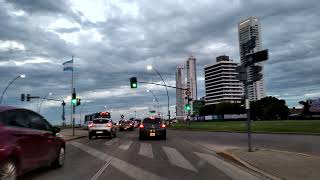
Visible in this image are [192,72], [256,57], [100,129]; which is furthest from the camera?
[192,72]

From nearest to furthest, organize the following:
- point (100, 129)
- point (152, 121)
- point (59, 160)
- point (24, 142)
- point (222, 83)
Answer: point (24, 142) → point (59, 160) → point (152, 121) → point (100, 129) → point (222, 83)

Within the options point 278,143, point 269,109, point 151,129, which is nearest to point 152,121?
point 151,129

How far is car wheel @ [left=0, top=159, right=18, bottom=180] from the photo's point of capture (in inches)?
332

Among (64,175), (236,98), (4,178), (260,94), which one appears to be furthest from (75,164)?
(260,94)

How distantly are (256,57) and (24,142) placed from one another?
10036 millimetres

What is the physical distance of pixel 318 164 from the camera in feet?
40.9

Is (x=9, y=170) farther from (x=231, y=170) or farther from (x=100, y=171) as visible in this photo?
(x=231, y=170)

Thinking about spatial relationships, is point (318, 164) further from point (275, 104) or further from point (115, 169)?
point (275, 104)

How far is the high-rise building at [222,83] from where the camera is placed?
402 ft

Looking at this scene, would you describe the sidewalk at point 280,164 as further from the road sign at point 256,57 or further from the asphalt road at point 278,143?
the road sign at point 256,57

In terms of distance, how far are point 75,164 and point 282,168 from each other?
6.32m

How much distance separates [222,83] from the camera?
475ft

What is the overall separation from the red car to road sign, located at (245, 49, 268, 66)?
820 cm

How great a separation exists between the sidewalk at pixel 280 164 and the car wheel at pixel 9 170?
5862 mm
